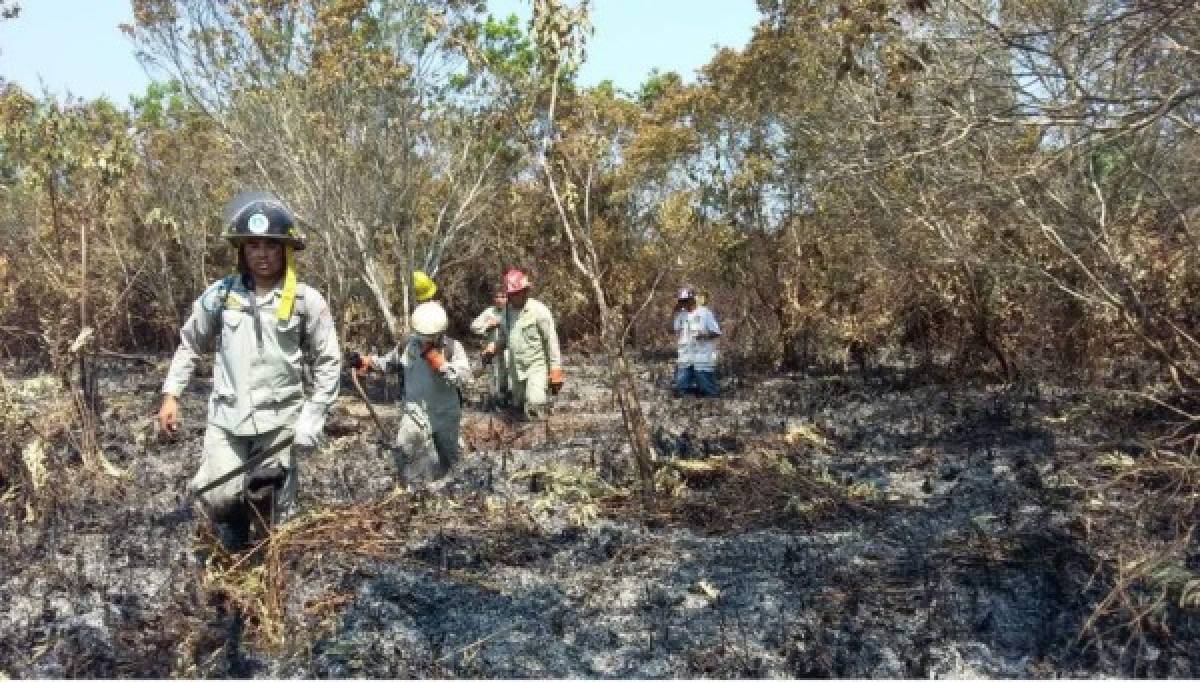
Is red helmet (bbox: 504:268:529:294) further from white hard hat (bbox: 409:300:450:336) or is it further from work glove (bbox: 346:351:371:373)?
work glove (bbox: 346:351:371:373)

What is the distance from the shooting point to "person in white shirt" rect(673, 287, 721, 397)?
11.9m

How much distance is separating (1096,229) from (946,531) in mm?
3859

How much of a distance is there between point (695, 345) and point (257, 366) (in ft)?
26.4

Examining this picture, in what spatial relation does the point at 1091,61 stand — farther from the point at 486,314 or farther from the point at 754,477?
the point at 486,314

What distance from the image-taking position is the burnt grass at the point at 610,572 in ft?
13.7

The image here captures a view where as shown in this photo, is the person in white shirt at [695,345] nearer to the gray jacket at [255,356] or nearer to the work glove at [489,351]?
the work glove at [489,351]

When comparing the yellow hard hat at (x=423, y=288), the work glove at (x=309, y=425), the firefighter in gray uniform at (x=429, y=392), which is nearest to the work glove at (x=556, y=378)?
the firefighter in gray uniform at (x=429, y=392)

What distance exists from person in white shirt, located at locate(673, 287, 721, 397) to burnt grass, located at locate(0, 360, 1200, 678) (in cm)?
343

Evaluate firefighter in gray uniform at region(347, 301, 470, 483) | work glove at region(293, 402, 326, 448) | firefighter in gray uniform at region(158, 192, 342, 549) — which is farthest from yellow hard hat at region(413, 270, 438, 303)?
work glove at region(293, 402, 326, 448)

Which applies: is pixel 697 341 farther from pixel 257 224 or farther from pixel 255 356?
pixel 257 224

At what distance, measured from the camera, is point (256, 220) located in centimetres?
414

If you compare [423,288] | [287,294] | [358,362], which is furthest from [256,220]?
[423,288]

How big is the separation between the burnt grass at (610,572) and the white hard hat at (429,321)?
1.08 m

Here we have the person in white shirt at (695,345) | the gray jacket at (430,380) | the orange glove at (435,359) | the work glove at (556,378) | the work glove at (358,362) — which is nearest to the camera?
the work glove at (358,362)
